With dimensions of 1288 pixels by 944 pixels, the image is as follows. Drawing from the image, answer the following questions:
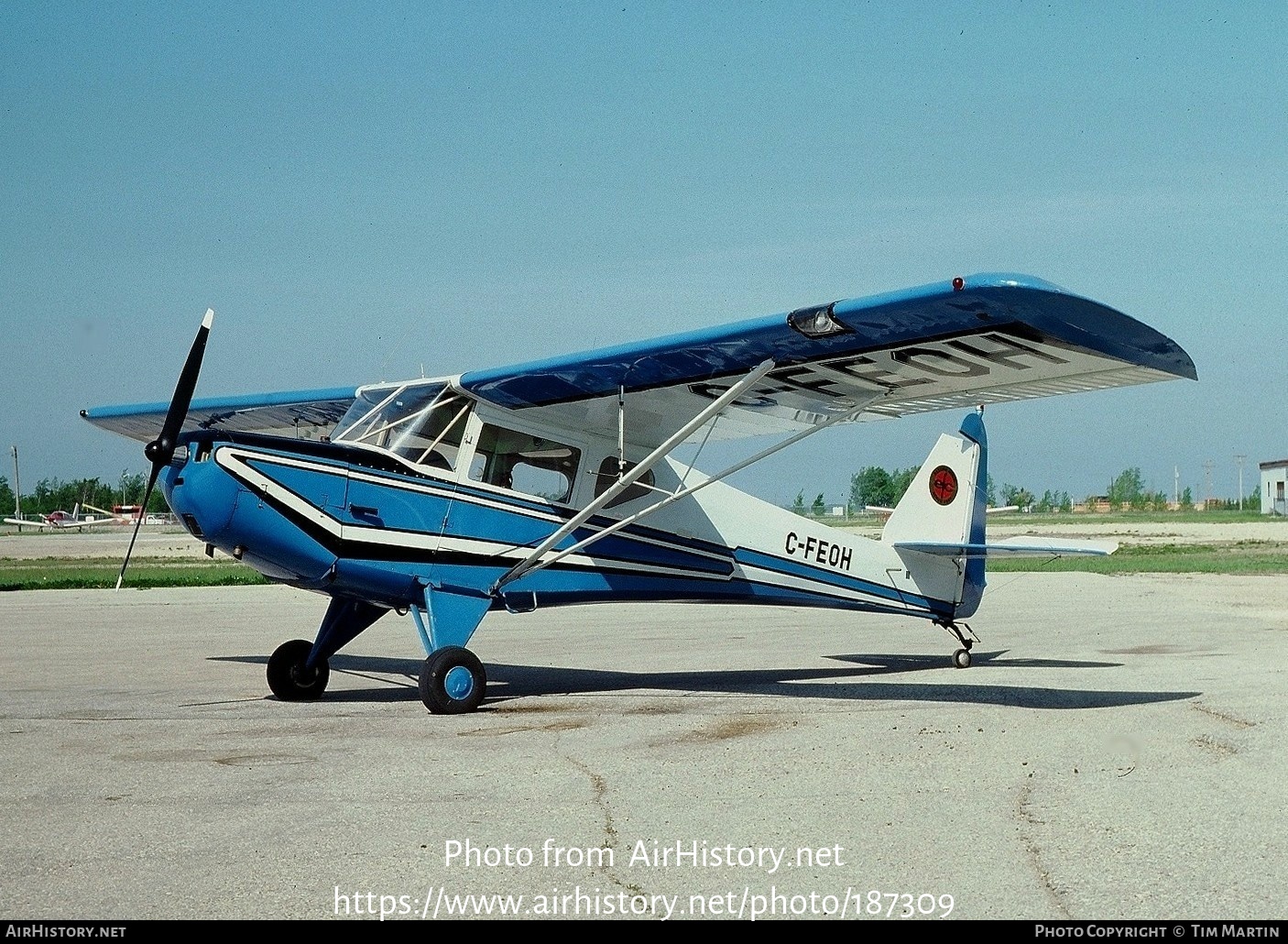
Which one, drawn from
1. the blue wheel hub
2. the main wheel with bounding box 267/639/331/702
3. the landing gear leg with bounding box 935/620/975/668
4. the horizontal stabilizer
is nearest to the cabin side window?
the blue wheel hub

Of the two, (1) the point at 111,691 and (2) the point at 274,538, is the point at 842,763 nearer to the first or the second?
(2) the point at 274,538

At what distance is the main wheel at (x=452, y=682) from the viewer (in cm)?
913

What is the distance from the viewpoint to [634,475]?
9727 mm

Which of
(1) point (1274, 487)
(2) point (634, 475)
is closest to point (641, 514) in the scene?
(2) point (634, 475)

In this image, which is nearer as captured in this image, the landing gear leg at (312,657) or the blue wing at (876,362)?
the blue wing at (876,362)

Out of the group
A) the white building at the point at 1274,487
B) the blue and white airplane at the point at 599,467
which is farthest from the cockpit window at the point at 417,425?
the white building at the point at 1274,487

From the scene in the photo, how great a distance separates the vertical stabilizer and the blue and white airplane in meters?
0.41

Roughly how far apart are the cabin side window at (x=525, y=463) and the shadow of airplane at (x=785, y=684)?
5.95 ft

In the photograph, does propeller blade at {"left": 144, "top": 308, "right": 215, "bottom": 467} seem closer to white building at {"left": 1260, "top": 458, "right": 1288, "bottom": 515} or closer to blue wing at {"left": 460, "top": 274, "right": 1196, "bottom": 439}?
blue wing at {"left": 460, "top": 274, "right": 1196, "bottom": 439}

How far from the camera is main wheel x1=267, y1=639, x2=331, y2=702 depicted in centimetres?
1032

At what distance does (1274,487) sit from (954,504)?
383 feet

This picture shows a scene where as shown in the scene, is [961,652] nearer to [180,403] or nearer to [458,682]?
[458,682]

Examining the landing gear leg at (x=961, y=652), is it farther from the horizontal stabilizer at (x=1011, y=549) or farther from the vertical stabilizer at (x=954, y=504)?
the horizontal stabilizer at (x=1011, y=549)

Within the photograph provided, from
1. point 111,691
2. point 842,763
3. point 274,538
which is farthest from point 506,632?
point 842,763
